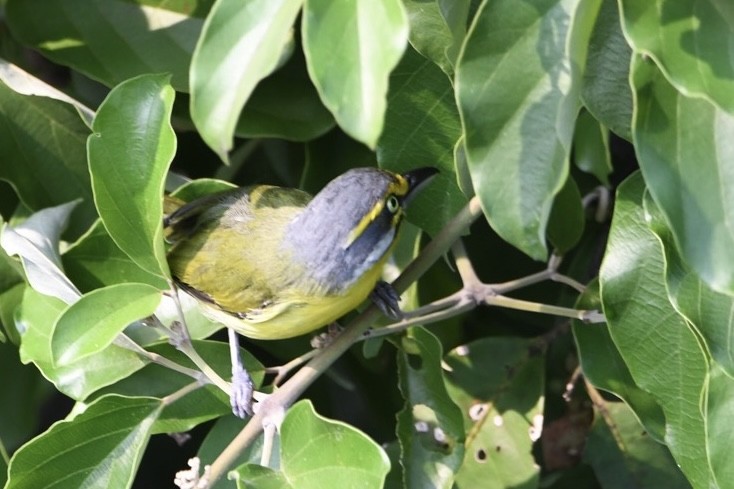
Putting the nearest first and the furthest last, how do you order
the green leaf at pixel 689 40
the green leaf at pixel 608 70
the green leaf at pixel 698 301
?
the green leaf at pixel 689 40 < the green leaf at pixel 698 301 < the green leaf at pixel 608 70

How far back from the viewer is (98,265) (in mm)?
1375

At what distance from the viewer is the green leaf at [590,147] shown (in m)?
1.35

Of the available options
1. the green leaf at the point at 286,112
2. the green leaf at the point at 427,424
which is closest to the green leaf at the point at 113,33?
the green leaf at the point at 286,112

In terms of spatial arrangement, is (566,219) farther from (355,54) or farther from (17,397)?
(17,397)

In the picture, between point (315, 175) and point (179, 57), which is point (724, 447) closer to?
point (315, 175)

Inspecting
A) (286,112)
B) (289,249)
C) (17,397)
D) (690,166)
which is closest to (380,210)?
(289,249)

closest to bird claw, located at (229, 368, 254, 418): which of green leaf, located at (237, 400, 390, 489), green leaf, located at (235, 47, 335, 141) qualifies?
green leaf, located at (237, 400, 390, 489)

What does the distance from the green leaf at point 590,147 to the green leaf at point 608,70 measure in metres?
0.26

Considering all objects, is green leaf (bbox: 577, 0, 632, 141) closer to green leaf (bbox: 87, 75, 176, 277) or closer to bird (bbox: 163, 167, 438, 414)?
bird (bbox: 163, 167, 438, 414)

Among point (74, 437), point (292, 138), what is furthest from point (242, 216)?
point (74, 437)

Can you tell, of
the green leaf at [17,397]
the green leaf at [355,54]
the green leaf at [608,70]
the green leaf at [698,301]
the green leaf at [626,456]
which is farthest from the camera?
the green leaf at [17,397]

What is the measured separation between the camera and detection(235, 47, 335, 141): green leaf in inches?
58.3

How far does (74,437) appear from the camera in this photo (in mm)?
1182

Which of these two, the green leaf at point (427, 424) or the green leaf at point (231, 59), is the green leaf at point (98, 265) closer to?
the green leaf at point (427, 424)
